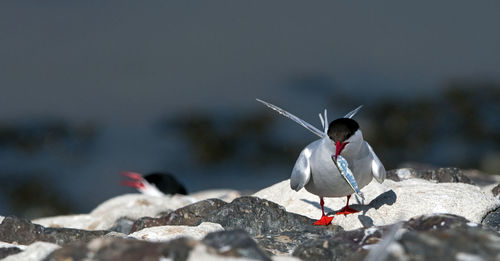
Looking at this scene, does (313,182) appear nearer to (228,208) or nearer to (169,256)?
(228,208)

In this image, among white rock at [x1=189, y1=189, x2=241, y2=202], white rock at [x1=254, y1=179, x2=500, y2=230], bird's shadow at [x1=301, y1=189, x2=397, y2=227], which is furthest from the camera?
white rock at [x1=189, y1=189, x2=241, y2=202]

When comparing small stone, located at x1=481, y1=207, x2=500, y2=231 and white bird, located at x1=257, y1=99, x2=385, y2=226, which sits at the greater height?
white bird, located at x1=257, y1=99, x2=385, y2=226

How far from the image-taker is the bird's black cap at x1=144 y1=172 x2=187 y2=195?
10352 mm

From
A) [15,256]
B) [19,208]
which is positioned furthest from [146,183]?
[19,208]

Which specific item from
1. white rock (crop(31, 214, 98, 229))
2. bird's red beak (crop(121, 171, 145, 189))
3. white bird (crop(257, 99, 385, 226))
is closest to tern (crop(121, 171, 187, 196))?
bird's red beak (crop(121, 171, 145, 189))

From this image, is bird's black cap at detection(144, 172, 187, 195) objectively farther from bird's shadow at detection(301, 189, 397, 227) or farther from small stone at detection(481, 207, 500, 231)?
small stone at detection(481, 207, 500, 231)

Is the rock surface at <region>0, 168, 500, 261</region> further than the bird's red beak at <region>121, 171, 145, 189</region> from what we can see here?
No

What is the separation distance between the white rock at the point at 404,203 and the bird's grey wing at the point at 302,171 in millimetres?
381

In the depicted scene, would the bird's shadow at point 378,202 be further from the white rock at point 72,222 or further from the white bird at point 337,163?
the white rock at point 72,222

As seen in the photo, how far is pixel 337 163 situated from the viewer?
447 cm

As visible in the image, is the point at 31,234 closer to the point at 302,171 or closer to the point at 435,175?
the point at 302,171

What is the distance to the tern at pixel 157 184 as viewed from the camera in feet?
34.0

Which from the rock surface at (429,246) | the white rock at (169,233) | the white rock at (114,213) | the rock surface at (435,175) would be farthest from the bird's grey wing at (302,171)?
the white rock at (114,213)

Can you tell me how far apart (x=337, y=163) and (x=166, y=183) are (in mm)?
6268
